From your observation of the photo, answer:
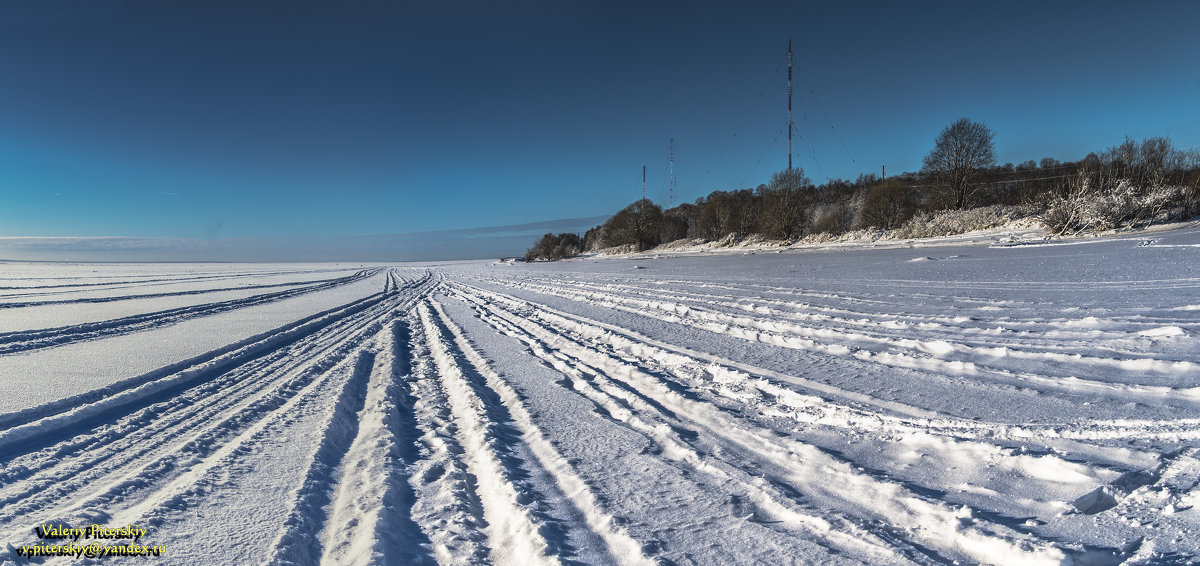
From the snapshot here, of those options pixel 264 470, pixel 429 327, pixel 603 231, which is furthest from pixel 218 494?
pixel 603 231

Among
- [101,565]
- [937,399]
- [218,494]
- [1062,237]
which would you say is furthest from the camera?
[1062,237]

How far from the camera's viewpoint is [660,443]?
10.9 feet

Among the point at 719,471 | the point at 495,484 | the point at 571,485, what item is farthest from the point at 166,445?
the point at 719,471

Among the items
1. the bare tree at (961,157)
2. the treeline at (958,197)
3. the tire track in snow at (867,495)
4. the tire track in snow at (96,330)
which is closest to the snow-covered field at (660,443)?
the tire track in snow at (867,495)

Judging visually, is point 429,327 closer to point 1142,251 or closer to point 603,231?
point 1142,251

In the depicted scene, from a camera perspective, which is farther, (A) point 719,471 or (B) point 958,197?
(B) point 958,197

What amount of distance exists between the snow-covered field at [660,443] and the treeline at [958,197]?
2107 centimetres

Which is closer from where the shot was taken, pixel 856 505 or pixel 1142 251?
pixel 856 505

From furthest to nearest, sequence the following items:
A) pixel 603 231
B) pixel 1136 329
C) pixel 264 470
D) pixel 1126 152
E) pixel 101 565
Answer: pixel 603 231, pixel 1126 152, pixel 1136 329, pixel 264 470, pixel 101 565

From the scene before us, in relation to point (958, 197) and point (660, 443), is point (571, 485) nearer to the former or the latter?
point (660, 443)

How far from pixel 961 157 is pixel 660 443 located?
125 feet

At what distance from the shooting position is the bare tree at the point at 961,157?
1237 inches

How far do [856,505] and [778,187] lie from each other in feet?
135

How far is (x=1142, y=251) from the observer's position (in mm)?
12961
